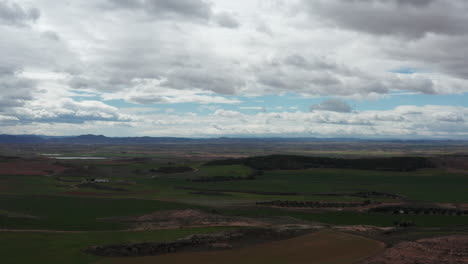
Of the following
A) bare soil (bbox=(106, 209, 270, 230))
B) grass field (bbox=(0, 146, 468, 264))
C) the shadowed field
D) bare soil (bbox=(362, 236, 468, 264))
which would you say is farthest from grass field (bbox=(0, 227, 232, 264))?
bare soil (bbox=(362, 236, 468, 264))

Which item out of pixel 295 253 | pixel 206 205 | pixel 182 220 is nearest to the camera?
pixel 295 253

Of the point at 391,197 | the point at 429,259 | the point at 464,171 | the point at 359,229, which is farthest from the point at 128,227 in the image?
the point at 464,171

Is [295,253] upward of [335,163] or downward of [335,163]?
downward

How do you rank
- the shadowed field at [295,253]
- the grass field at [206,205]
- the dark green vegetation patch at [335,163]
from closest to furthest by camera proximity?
1. the shadowed field at [295,253]
2. the grass field at [206,205]
3. the dark green vegetation patch at [335,163]

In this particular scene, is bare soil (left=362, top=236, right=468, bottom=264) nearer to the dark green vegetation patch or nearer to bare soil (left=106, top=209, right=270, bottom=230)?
bare soil (left=106, top=209, right=270, bottom=230)

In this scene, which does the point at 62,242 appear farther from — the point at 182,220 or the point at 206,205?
→ the point at 206,205

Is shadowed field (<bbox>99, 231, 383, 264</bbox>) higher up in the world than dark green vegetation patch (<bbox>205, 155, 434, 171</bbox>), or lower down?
lower down

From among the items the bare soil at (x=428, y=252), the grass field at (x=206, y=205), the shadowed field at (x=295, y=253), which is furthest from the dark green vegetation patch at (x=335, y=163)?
the bare soil at (x=428, y=252)

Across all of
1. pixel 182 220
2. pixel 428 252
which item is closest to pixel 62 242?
pixel 182 220

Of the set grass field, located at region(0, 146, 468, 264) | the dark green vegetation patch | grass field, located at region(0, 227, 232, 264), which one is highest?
the dark green vegetation patch

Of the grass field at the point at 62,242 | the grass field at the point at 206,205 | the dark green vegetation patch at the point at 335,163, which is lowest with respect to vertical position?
the grass field at the point at 206,205

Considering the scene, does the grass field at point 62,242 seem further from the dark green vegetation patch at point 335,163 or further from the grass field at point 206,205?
the dark green vegetation patch at point 335,163

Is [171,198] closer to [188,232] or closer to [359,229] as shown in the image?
[188,232]
